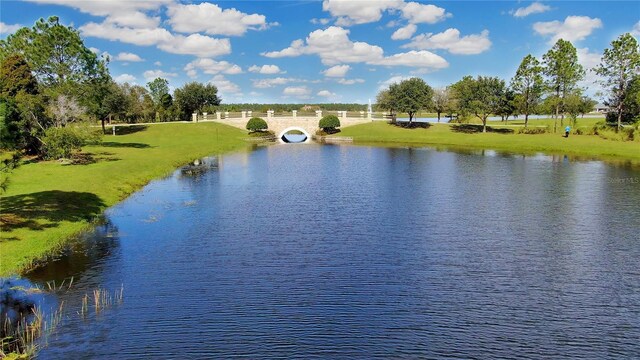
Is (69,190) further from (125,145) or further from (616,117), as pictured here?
(616,117)

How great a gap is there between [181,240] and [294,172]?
30424mm

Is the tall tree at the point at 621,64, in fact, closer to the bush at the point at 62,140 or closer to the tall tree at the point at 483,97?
the tall tree at the point at 483,97

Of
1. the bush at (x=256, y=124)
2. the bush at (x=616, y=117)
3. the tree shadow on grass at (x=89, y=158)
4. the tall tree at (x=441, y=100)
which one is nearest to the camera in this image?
the tree shadow on grass at (x=89, y=158)

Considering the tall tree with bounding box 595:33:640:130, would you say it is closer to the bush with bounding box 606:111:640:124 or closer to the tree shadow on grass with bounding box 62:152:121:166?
the bush with bounding box 606:111:640:124

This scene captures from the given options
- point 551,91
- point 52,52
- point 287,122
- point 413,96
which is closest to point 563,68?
point 551,91

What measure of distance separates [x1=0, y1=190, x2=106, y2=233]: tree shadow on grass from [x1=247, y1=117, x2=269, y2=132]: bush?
3109 inches

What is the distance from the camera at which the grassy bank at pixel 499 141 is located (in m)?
74.6

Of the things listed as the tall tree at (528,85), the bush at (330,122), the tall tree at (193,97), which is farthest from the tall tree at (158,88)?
the tall tree at (528,85)

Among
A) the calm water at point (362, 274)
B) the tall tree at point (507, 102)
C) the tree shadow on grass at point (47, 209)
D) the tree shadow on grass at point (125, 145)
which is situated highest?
the tall tree at point (507, 102)

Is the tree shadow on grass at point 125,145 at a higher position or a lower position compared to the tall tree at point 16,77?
lower

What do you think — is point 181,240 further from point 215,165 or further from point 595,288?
point 215,165

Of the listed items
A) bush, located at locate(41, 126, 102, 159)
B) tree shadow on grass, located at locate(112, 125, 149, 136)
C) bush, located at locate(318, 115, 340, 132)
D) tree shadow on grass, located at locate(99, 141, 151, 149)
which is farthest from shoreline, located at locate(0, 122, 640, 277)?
bush, located at locate(318, 115, 340, 132)

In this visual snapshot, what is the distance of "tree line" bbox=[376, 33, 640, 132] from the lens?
8731 centimetres

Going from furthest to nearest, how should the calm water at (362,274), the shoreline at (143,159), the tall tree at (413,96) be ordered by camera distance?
1. the tall tree at (413,96)
2. the shoreline at (143,159)
3. the calm water at (362,274)
